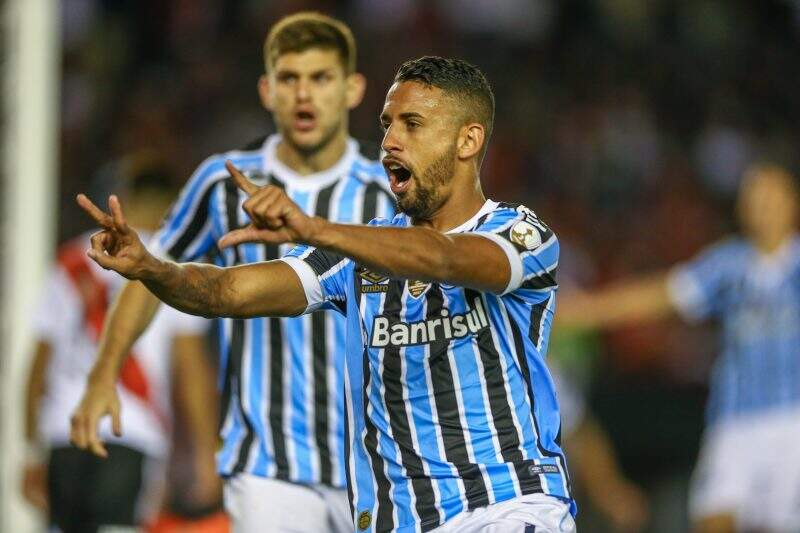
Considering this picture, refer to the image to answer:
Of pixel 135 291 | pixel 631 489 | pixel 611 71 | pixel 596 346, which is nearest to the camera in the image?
pixel 135 291

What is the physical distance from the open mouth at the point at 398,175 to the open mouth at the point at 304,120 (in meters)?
1.30

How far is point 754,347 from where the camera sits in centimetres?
827

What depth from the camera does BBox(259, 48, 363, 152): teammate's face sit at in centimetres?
499

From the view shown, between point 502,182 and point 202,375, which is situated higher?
point 502,182

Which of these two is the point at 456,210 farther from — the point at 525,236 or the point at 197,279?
the point at 197,279

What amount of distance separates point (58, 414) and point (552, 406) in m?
3.41

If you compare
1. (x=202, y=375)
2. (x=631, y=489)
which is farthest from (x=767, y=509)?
(x=202, y=375)

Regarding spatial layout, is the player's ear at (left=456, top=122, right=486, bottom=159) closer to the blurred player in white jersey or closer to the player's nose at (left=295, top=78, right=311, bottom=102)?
the player's nose at (left=295, top=78, right=311, bottom=102)

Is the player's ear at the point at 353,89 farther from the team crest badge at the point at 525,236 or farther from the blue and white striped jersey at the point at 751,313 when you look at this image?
the blue and white striped jersey at the point at 751,313

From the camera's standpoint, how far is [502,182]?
42.4 feet

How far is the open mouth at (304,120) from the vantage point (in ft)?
16.4

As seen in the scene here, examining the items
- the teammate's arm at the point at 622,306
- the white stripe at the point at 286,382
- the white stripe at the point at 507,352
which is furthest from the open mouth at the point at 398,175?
the teammate's arm at the point at 622,306

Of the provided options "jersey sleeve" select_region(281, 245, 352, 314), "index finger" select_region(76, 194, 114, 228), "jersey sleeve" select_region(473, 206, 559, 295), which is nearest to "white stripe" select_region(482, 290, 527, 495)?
"jersey sleeve" select_region(473, 206, 559, 295)

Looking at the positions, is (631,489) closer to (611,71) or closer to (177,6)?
(611,71)
